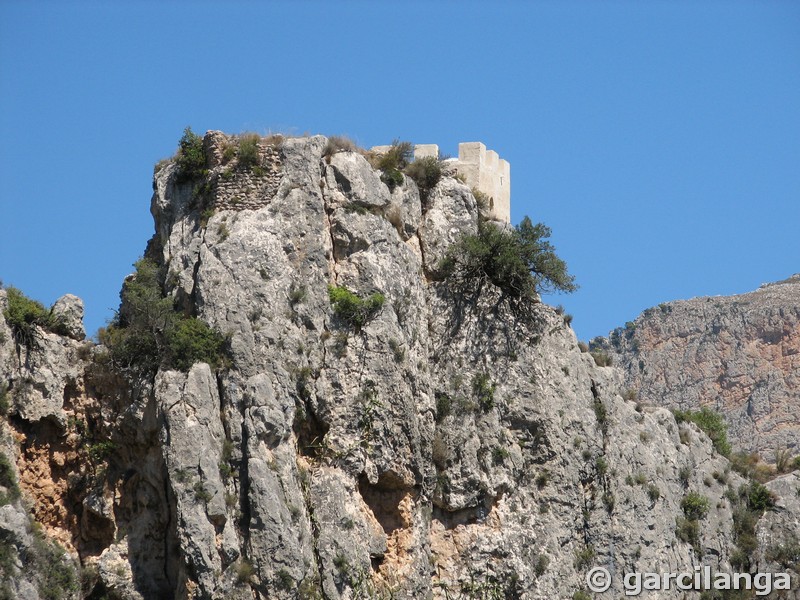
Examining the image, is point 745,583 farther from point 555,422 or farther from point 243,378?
point 243,378

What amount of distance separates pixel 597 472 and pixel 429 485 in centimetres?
561

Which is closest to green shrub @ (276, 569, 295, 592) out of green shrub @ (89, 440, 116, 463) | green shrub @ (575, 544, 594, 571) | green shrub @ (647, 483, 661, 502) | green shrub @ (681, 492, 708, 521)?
green shrub @ (89, 440, 116, 463)

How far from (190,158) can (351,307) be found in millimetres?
6534

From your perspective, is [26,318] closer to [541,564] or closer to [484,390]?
[484,390]

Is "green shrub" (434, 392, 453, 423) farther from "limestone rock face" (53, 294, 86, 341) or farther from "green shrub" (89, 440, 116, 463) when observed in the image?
"limestone rock face" (53, 294, 86, 341)

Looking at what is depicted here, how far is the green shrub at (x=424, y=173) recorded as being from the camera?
47344mm

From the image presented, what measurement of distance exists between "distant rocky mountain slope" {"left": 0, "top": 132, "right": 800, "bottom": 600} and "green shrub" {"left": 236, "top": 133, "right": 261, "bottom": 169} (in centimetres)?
11

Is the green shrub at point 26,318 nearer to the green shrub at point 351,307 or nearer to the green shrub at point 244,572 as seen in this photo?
the green shrub at point 351,307

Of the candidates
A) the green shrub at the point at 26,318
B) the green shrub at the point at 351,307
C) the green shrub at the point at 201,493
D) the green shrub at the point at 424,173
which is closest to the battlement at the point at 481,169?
the green shrub at the point at 424,173

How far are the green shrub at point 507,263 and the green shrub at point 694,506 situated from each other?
7.37 metres

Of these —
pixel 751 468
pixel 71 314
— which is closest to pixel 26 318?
pixel 71 314

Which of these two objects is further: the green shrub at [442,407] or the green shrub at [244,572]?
the green shrub at [442,407]

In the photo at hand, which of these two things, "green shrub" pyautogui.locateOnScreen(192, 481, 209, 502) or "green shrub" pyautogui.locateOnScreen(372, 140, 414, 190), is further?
"green shrub" pyautogui.locateOnScreen(372, 140, 414, 190)

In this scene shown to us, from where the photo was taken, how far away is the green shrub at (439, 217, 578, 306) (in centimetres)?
4644
